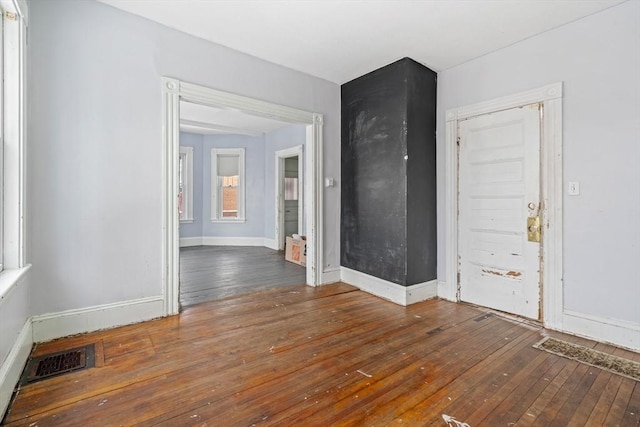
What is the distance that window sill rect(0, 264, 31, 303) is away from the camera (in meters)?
1.65

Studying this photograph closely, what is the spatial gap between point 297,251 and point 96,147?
3598 mm

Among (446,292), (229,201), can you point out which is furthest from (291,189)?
(446,292)

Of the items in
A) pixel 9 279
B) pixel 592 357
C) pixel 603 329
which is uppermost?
pixel 9 279

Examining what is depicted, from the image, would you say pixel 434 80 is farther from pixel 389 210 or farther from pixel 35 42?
pixel 35 42

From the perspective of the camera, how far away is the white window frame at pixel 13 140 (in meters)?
2.02

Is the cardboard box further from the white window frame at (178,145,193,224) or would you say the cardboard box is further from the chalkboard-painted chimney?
the white window frame at (178,145,193,224)

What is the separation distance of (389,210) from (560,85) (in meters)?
1.95

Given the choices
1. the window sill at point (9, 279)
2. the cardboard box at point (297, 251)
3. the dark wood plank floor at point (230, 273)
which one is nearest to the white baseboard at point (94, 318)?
the dark wood plank floor at point (230, 273)

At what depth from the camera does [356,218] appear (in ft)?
13.5

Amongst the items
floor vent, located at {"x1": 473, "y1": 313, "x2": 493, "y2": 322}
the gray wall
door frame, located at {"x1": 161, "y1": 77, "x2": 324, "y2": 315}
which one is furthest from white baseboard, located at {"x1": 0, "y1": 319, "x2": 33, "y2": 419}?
the gray wall

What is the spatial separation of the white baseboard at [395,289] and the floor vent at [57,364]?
2.80 metres

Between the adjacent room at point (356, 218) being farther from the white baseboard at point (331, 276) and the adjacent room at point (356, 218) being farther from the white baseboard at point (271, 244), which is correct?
the white baseboard at point (271, 244)

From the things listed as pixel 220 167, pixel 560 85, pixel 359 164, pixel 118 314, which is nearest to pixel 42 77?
pixel 118 314

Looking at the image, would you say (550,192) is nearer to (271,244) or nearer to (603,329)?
(603,329)
